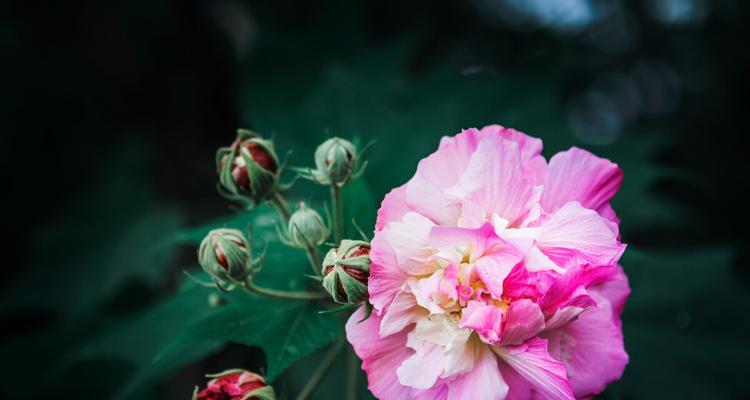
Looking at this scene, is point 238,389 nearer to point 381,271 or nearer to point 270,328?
point 270,328

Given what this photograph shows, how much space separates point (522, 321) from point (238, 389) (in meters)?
0.48

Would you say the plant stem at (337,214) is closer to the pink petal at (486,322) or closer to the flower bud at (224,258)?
the flower bud at (224,258)

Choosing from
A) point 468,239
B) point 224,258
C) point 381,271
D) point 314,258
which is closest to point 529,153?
point 468,239

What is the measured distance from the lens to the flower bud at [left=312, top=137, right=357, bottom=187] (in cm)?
115

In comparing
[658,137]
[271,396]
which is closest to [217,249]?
[271,396]

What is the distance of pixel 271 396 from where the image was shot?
3.43ft

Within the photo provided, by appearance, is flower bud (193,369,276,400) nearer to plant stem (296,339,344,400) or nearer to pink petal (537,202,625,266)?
plant stem (296,339,344,400)

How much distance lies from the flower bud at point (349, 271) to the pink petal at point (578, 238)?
262 millimetres

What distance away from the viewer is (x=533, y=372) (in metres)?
0.88

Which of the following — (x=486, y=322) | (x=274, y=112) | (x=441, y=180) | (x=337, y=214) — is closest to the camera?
(x=486, y=322)

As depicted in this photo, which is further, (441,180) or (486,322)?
(441,180)

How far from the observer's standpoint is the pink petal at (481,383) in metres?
0.87

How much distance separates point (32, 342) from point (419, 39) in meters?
1.91

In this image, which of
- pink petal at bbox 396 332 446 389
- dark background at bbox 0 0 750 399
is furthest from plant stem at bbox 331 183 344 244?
dark background at bbox 0 0 750 399
